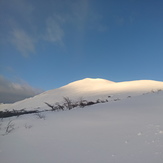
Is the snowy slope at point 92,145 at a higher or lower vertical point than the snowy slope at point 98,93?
lower

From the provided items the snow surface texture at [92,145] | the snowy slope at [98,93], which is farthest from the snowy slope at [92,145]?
the snowy slope at [98,93]

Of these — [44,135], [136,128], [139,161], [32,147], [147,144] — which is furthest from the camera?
[44,135]

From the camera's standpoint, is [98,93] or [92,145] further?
[98,93]

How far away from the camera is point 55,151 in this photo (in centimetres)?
205

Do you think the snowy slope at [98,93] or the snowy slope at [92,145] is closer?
the snowy slope at [92,145]

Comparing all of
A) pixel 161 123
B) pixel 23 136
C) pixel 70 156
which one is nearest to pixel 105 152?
pixel 70 156

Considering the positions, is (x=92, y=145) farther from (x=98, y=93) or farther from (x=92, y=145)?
(x=98, y=93)

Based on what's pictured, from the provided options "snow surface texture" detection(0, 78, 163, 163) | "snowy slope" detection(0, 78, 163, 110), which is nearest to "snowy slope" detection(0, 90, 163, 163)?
"snow surface texture" detection(0, 78, 163, 163)

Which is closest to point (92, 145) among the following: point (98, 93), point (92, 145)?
point (92, 145)

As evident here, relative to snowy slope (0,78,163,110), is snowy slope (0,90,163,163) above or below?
below

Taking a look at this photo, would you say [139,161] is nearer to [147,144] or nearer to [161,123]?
[147,144]

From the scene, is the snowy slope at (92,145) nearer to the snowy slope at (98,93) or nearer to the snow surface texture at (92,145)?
the snow surface texture at (92,145)

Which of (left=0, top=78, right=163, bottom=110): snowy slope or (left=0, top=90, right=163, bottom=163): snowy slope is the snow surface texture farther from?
(left=0, top=78, right=163, bottom=110): snowy slope

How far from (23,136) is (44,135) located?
0.41 meters
